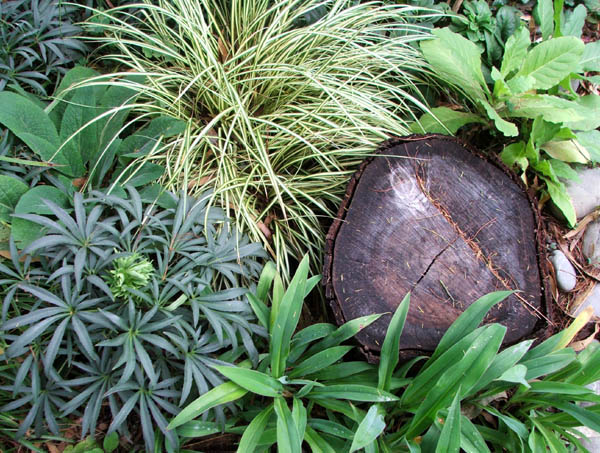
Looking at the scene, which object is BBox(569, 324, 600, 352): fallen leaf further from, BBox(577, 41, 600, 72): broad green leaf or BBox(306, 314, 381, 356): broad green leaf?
BBox(577, 41, 600, 72): broad green leaf

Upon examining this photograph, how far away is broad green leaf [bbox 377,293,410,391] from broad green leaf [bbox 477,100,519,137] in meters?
0.77

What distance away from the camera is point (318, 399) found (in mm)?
1484

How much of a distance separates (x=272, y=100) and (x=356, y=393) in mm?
1200

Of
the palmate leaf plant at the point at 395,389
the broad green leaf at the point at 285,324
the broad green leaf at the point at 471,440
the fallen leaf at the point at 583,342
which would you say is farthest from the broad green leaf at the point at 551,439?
the broad green leaf at the point at 285,324

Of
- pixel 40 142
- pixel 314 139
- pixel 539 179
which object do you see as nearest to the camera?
pixel 40 142

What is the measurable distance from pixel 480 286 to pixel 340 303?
50cm

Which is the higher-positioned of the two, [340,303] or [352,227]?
[352,227]

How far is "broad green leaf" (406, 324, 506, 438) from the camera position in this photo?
131cm

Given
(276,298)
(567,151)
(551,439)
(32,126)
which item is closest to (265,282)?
(276,298)

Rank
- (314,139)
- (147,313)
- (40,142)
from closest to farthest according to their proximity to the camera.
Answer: (147,313) < (40,142) < (314,139)

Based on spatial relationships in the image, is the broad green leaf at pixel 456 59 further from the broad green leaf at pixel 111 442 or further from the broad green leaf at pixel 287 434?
the broad green leaf at pixel 111 442

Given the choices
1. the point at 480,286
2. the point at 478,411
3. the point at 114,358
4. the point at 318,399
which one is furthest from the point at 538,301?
the point at 114,358

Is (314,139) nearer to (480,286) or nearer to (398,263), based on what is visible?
(398,263)

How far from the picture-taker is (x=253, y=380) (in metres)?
1.33
